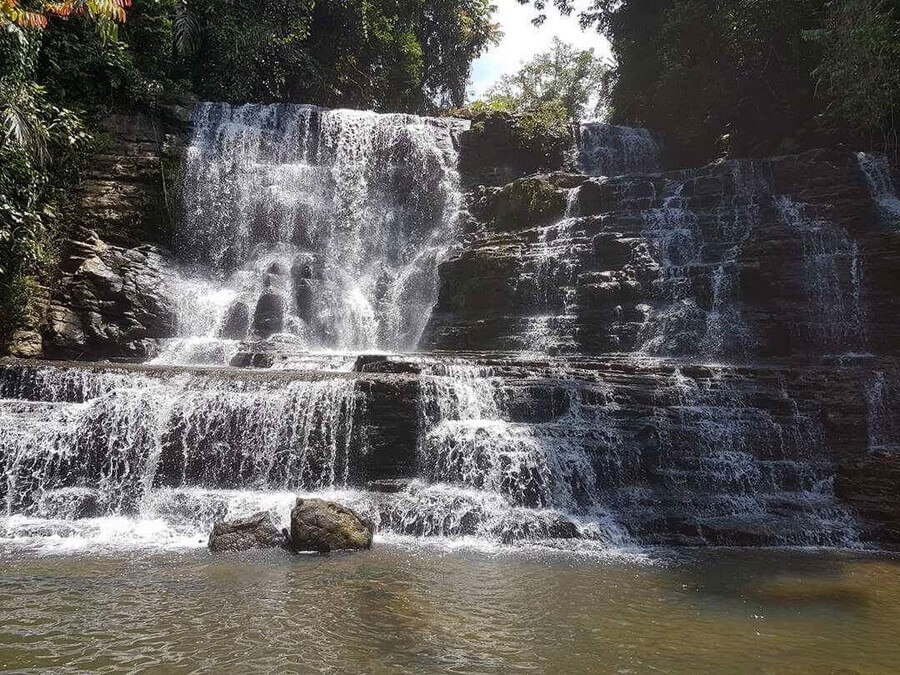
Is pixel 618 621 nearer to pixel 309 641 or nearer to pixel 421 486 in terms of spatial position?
pixel 309 641

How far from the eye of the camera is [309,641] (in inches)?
177

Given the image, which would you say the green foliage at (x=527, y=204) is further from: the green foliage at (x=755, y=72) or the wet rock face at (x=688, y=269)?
the green foliage at (x=755, y=72)

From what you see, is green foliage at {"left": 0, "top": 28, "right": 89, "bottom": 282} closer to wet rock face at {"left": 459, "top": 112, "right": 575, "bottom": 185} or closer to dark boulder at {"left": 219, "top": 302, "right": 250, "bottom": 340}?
dark boulder at {"left": 219, "top": 302, "right": 250, "bottom": 340}

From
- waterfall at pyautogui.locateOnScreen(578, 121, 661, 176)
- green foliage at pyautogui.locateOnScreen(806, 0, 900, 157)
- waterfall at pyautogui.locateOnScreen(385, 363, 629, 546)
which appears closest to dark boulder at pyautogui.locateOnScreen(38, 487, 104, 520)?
waterfall at pyautogui.locateOnScreen(385, 363, 629, 546)

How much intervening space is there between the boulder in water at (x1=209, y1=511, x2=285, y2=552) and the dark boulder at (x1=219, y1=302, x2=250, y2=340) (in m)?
8.88

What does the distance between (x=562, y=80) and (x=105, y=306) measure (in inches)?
1512

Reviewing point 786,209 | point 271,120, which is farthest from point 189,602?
point 271,120

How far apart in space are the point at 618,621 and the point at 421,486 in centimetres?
492

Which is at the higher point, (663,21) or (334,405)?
(663,21)

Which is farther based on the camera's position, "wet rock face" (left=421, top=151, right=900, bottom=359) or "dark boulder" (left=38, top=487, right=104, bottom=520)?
"wet rock face" (left=421, top=151, right=900, bottom=359)

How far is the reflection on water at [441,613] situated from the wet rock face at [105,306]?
841 centimetres

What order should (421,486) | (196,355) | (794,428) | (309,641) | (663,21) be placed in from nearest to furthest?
(309,641), (421,486), (794,428), (196,355), (663,21)

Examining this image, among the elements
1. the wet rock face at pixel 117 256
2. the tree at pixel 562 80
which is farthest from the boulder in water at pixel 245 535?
the tree at pixel 562 80

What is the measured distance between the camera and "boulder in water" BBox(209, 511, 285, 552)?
7.46 metres
